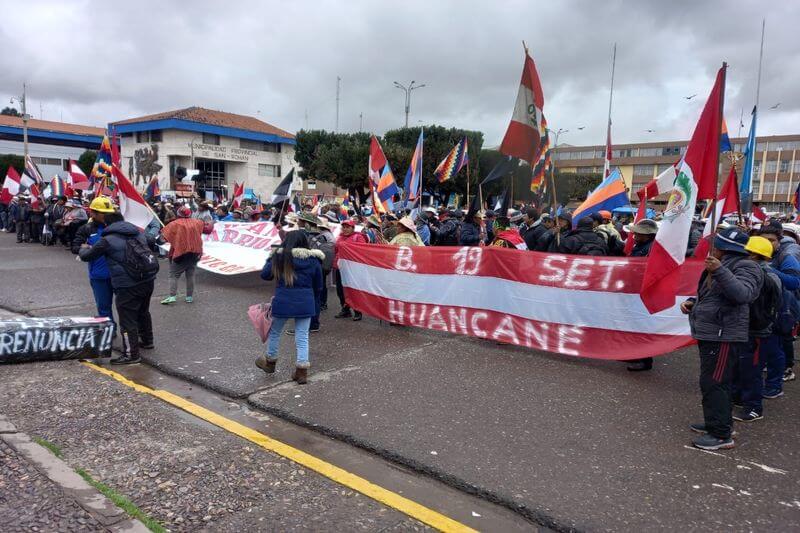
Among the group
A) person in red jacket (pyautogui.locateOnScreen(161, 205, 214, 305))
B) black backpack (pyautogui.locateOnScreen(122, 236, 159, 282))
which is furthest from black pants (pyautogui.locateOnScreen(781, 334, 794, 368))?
person in red jacket (pyautogui.locateOnScreen(161, 205, 214, 305))

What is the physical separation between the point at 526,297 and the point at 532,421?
222 cm

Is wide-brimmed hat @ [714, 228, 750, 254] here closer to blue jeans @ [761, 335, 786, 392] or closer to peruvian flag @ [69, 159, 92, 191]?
blue jeans @ [761, 335, 786, 392]

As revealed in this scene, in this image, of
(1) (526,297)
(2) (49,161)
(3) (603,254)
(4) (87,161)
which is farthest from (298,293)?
(2) (49,161)

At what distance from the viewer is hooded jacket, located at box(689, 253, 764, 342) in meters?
3.74

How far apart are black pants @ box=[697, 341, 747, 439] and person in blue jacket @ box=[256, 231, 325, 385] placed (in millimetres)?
3421

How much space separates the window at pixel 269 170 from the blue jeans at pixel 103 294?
6319 centimetres

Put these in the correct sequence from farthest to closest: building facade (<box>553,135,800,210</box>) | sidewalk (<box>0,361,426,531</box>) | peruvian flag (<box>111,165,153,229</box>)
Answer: building facade (<box>553,135,800,210</box>) → peruvian flag (<box>111,165,153,229</box>) → sidewalk (<box>0,361,426,531</box>)

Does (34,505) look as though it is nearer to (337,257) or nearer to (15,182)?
(337,257)

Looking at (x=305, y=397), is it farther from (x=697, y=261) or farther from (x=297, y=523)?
(x=697, y=261)

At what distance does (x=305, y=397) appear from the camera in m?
4.90

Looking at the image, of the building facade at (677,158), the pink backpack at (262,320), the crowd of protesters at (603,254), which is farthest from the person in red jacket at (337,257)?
the building facade at (677,158)

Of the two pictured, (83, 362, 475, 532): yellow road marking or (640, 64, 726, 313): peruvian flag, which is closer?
(83, 362, 475, 532): yellow road marking

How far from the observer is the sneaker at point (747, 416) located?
4570 millimetres

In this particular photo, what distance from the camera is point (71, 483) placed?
3230 millimetres
